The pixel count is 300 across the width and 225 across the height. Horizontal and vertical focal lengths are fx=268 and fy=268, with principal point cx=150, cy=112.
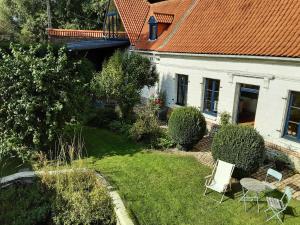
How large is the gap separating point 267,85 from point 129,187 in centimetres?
642

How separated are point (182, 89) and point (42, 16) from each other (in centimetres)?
2802

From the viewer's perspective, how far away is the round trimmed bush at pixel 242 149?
8.17 meters

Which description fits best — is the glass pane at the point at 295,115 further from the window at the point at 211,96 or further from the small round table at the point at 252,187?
the window at the point at 211,96

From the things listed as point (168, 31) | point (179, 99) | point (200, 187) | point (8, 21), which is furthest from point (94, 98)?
point (8, 21)

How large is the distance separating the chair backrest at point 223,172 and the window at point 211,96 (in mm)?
5132

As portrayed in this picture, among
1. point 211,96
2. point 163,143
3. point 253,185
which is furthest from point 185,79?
point 253,185

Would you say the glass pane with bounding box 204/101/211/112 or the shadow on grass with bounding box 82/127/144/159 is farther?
the glass pane with bounding box 204/101/211/112

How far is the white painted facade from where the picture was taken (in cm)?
968

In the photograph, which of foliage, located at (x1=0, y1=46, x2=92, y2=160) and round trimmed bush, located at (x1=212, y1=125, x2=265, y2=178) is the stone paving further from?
foliage, located at (x1=0, y1=46, x2=92, y2=160)

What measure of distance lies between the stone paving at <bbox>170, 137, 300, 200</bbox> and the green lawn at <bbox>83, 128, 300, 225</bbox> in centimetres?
47

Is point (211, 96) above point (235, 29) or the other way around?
the other way around

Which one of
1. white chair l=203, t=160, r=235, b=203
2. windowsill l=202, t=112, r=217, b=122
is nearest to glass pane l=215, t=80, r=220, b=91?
windowsill l=202, t=112, r=217, b=122

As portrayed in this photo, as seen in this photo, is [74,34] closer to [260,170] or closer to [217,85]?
[217,85]

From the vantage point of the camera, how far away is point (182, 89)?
15.5m
